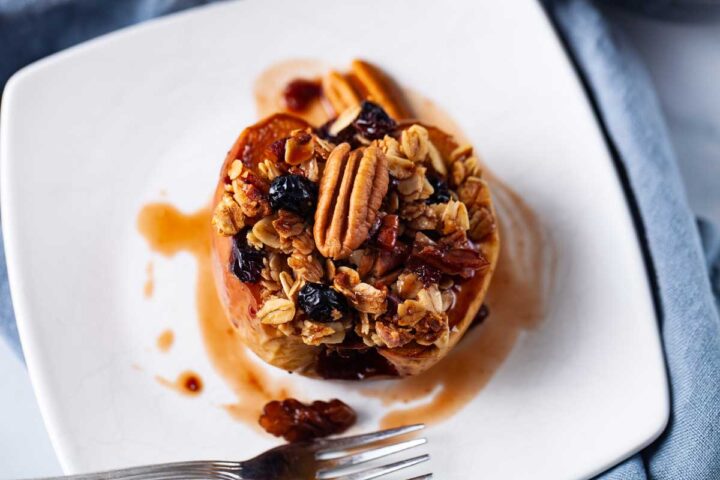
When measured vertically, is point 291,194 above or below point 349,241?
above

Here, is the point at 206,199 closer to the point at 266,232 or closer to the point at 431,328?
the point at 266,232

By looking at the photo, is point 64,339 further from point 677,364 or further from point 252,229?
point 677,364

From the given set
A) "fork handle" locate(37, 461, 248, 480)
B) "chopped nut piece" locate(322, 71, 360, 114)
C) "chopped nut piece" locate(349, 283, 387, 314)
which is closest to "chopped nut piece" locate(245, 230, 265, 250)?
"chopped nut piece" locate(349, 283, 387, 314)

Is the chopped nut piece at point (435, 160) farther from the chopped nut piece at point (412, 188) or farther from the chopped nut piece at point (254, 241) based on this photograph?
the chopped nut piece at point (254, 241)

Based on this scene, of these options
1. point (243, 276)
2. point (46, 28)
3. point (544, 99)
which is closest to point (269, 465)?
point (243, 276)

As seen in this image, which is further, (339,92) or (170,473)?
(339,92)

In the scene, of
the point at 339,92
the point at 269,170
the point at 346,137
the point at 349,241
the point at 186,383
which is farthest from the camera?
the point at 339,92

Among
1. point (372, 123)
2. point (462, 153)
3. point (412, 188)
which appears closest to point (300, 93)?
point (372, 123)

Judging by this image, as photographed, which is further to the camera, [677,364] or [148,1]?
[148,1]
